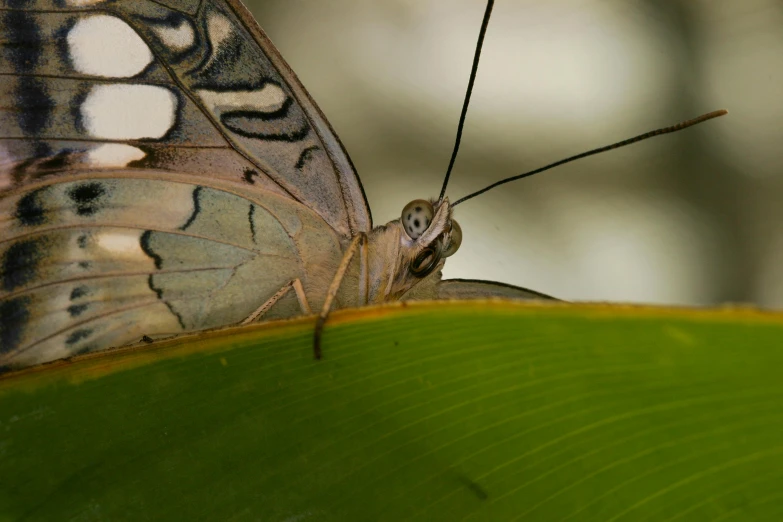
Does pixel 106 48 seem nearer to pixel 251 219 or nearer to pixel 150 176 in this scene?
pixel 150 176

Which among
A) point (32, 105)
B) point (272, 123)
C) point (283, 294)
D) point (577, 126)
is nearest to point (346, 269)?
point (283, 294)

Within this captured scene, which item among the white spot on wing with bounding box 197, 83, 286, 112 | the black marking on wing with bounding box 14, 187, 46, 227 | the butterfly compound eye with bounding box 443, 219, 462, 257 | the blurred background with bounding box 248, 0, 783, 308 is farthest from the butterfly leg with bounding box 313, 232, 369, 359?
the blurred background with bounding box 248, 0, 783, 308

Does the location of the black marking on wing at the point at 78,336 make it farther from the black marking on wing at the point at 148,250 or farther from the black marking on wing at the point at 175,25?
the black marking on wing at the point at 175,25

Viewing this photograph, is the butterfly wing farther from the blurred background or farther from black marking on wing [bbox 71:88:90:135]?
the blurred background

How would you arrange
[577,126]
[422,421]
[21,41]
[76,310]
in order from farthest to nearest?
[577,126] < [76,310] < [21,41] < [422,421]

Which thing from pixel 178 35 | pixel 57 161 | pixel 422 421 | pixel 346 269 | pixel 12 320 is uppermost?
pixel 178 35

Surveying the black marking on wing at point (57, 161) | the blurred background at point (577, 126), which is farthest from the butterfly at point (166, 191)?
the blurred background at point (577, 126)
